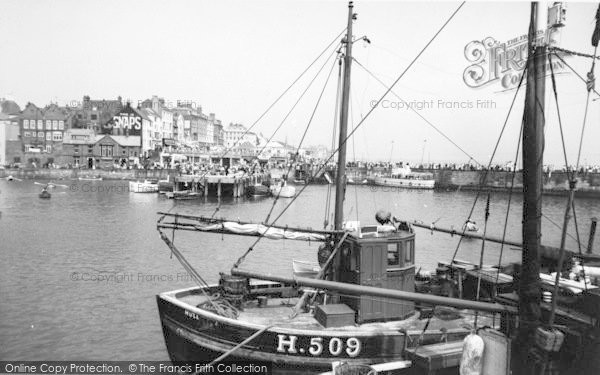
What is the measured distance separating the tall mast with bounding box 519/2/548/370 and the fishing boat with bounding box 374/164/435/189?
312 feet

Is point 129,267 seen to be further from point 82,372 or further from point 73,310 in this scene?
point 82,372

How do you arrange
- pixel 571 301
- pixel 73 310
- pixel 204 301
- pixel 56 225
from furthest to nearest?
pixel 56 225 → pixel 73 310 → pixel 204 301 → pixel 571 301

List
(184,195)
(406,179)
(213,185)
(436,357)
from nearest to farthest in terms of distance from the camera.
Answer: (436,357), (184,195), (213,185), (406,179)

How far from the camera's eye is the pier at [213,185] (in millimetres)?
72688

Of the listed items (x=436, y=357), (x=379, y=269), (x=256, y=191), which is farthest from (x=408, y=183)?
(x=436, y=357)

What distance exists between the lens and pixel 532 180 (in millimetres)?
7535

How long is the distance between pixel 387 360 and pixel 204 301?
19.3ft

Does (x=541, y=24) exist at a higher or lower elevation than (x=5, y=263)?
higher

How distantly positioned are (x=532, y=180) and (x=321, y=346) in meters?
6.78

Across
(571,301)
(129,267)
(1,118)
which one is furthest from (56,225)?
(1,118)

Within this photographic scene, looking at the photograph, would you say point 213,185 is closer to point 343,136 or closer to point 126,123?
point 126,123

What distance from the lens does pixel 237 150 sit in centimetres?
12794

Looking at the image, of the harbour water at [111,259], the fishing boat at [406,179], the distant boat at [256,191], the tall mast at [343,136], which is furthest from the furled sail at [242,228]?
the fishing boat at [406,179]

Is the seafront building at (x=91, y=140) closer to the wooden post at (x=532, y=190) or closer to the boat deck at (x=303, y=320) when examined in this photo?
the boat deck at (x=303, y=320)
